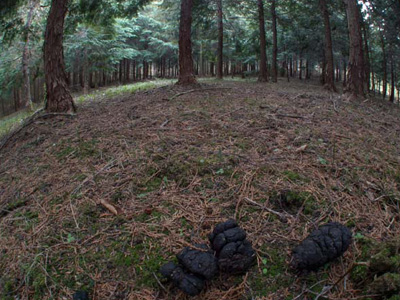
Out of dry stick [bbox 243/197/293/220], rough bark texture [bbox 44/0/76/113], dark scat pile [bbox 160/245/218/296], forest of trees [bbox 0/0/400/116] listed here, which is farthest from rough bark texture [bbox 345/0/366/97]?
dark scat pile [bbox 160/245/218/296]

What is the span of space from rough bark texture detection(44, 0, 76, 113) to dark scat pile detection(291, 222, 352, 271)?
5.90m

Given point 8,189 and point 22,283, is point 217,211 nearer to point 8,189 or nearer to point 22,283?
point 22,283

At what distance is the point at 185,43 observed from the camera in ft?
26.2

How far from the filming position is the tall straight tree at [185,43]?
7.88 meters

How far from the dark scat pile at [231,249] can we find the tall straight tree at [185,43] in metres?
6.23

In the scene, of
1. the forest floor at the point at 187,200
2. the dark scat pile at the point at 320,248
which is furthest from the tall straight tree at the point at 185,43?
the dark scat pile at the point at 320,248

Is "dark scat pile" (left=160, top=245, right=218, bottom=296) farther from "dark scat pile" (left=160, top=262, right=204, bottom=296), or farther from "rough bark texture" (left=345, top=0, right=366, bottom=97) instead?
"rough bark texture" (left=345, top=0, right=366, bottom=97)

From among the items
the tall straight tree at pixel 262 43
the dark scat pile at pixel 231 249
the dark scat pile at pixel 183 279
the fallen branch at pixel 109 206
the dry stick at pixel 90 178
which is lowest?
the dark scat pile at pixel 183 279

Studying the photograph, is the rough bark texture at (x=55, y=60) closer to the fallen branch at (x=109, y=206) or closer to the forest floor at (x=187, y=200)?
the forest floor at (x=187, y=200)

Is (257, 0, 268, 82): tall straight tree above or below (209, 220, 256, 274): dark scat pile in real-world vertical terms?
above

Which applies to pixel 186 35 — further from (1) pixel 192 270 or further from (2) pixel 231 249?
(1) pixel 192 270

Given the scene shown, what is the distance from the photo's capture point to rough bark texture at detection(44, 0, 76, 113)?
6.43 m

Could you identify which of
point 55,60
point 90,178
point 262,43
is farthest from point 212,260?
point 262,43

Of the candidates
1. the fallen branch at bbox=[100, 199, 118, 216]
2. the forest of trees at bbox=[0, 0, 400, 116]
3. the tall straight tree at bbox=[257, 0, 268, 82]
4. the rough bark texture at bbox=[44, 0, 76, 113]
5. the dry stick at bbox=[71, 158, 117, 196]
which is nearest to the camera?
the fallen branch at bbox=[100, 199, 118, 216]
